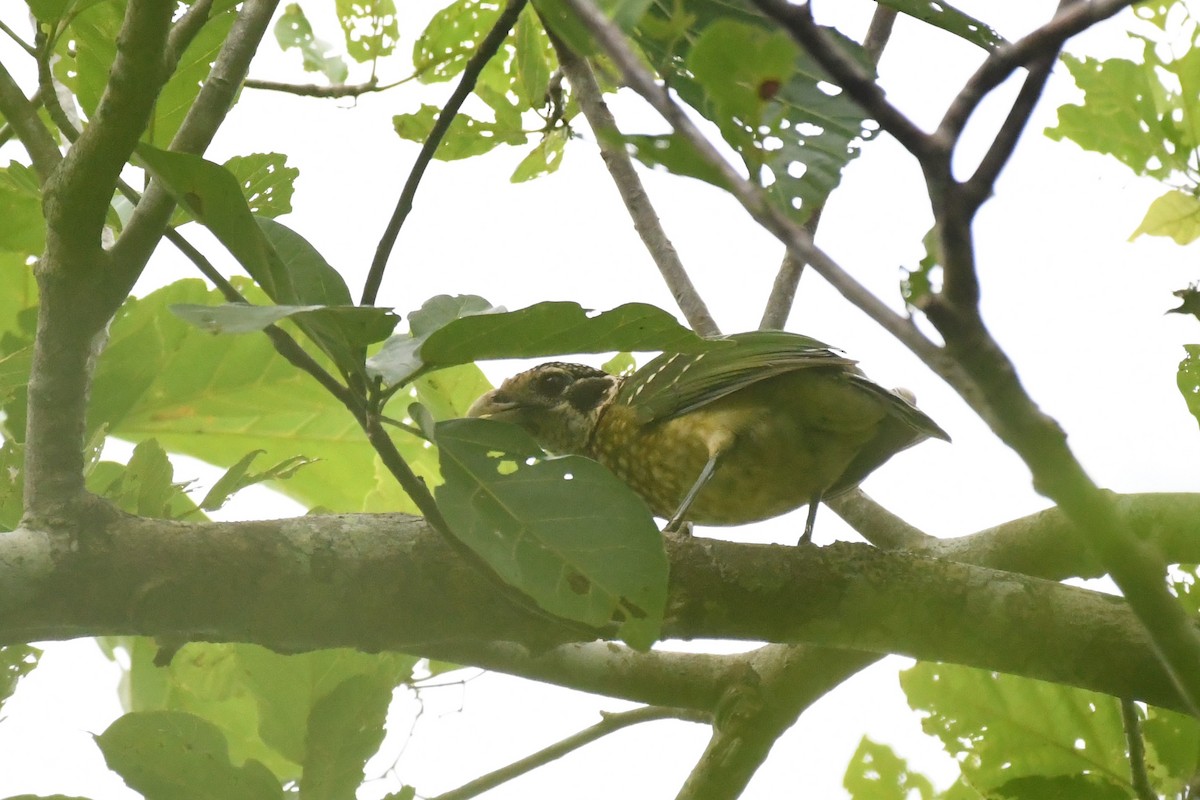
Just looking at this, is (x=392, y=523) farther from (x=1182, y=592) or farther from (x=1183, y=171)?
(x=1183, y=171)

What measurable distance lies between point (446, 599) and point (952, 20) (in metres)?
0.95

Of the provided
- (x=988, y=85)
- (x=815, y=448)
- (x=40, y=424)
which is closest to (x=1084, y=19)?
(x=988, y=85)

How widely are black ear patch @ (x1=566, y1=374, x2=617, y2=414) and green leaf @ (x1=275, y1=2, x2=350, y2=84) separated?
872mm

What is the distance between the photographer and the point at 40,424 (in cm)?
151

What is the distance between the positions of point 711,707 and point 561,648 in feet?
0.96

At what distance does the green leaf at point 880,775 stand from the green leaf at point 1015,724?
0.07 m

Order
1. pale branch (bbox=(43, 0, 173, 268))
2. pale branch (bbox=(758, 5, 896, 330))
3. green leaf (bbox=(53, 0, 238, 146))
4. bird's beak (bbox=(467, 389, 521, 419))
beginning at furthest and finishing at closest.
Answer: bird's beak (bbox=(467, 389, 521, 419)) → pale branch (bbox=(758, 5, 896, 330)) → green leaf (bbox=(53, 0, 238, 146)) → pale branch (bbox=(43, 0, 173, 268))

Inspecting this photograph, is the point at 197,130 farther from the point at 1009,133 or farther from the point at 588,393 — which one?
the point at 588,393

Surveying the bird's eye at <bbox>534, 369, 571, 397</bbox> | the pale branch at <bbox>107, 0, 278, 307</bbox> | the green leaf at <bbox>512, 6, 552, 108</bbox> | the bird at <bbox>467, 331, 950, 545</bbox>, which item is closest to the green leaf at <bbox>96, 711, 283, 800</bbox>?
the pale branch at <bbox>107, 0, 278, 307</bbox>

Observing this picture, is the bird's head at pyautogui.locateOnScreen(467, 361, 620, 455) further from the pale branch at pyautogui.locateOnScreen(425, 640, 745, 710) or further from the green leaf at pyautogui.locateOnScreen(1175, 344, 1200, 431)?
the green leaf at pyautogui.locateOnScreen(1175, 344, 1200, 431)

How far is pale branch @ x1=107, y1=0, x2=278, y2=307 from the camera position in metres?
1.38

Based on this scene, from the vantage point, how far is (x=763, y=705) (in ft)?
6.69

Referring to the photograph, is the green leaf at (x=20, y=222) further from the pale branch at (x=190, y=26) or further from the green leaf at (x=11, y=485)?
the pale branch at (x=190, y=26)

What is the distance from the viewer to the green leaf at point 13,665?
173cm
